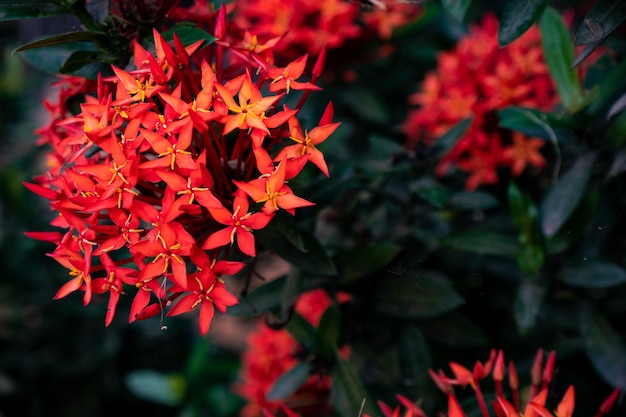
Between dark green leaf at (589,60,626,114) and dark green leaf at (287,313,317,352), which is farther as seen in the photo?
dark green leaf at (287,313,317,352)

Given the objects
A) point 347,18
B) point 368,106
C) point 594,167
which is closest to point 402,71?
point 368,106

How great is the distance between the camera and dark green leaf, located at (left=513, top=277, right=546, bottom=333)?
114 centimetres

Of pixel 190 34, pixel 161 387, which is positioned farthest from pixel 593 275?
pixel 161 387

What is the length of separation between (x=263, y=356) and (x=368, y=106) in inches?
27.8

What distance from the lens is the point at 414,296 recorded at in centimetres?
119

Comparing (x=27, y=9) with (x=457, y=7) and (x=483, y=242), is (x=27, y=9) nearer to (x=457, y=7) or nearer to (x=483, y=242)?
(x=457, y=7)

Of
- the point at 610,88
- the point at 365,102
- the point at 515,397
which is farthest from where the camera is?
the point at 365,102

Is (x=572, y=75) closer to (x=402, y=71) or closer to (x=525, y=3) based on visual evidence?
(x=525, y=3)

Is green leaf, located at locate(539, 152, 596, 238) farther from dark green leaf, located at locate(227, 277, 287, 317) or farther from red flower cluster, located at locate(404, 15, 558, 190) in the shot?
dark green leaf, located at locate(227, 277, 287, 317)

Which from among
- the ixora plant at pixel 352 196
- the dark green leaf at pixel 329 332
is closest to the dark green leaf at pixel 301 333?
the ixora plant at pixel 352 196

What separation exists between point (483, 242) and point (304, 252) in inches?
15.4

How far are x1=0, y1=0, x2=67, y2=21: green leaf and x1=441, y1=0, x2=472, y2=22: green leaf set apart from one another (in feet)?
1.82

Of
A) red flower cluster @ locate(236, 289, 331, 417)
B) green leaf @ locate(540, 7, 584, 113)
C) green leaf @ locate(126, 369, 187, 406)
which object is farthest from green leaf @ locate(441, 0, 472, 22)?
green leaf @ locate(126, 369, 187, 406)

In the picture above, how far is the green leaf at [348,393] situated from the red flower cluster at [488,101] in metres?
0.48
